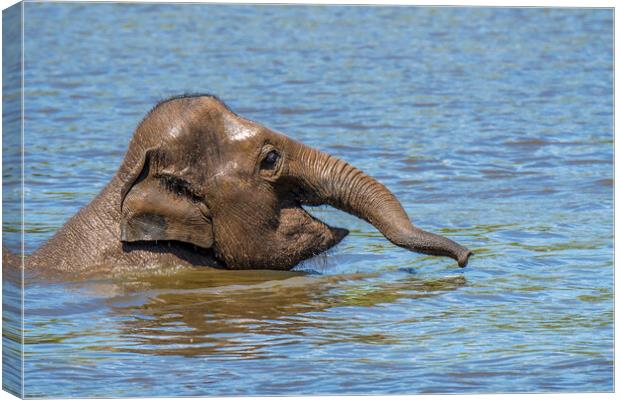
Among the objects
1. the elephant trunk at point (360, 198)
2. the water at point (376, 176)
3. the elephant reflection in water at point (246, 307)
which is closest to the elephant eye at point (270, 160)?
the elephant trunk at point (360, 198)

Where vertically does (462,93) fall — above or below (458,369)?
above

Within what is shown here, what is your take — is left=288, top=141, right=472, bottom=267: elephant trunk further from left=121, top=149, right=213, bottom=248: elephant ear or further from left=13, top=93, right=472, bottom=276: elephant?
left=121, top=149, right=213, bottom=248: elephant ear

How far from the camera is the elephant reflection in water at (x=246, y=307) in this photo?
11.1 m

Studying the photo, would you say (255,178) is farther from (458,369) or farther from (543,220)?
(543,220)

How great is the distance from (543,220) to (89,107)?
26.7 feet

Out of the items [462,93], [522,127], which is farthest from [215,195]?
[462,93]

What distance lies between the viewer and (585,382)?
10.4m

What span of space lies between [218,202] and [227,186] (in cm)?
14

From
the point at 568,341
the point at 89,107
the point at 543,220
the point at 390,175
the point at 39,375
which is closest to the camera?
the point at 39,375

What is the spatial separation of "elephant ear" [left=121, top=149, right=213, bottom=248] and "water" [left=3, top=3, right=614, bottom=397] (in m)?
0.40

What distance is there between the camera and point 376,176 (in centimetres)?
1784

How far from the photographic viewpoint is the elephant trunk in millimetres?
12148

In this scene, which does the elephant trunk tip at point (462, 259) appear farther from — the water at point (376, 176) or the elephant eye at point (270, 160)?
the elephant eye at point (270, 160)

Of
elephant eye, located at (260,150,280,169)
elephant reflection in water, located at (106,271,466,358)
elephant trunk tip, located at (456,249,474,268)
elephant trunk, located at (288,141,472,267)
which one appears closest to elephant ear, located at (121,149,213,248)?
elephant reflection in water, located at (106,271,466,358)
